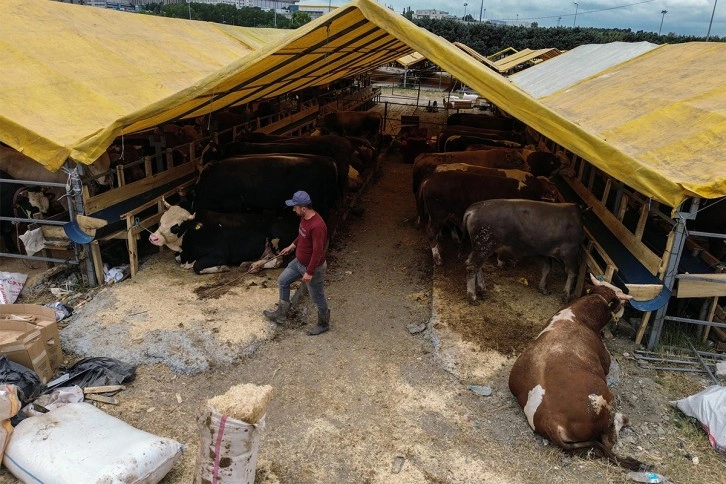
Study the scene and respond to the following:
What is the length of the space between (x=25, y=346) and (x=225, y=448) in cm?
280

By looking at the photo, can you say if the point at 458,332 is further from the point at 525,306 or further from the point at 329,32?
the point at 329,32

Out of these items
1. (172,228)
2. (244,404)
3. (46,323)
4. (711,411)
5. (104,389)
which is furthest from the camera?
(172,228)

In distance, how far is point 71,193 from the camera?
728 centimetres

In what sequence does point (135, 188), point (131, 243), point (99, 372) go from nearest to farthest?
point (99, 372) < point (131, 243) < point (135, 188)

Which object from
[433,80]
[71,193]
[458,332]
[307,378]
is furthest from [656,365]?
[433,80]

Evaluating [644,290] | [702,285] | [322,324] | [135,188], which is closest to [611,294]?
[644,290]

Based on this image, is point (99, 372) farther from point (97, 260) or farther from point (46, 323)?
point (97, 260)

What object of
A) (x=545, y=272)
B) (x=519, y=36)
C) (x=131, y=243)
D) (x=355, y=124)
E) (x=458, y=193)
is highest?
(x=519, y=36)

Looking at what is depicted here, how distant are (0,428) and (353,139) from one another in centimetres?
1259

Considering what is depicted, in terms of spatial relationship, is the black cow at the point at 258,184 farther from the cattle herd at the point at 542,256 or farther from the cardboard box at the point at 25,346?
the cardboard box at the point at 25,346

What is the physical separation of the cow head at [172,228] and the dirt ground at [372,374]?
39cm

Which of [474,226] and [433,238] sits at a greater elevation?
[474,226]

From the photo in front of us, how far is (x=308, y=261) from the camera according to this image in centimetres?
626

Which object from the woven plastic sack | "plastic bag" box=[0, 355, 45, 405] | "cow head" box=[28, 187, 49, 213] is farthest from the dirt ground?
"cow head" box=[28, 187, 49, 213]
